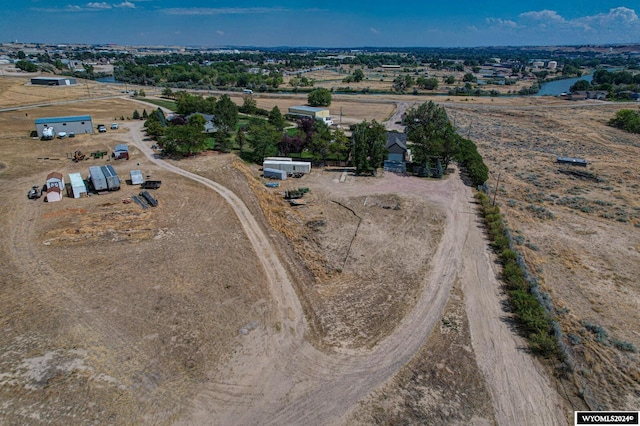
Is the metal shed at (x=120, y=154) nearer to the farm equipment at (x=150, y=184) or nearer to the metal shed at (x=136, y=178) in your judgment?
the metal shed at (x=136, y=178)

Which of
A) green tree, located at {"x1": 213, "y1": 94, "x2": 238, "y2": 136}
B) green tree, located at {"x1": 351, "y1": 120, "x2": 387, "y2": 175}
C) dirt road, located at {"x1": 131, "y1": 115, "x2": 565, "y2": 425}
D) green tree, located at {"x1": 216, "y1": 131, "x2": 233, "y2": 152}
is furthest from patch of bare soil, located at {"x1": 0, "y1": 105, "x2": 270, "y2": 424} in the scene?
green tree, located at {"x1": 213, "y1": 94, "x2": 238, "y2": 136}

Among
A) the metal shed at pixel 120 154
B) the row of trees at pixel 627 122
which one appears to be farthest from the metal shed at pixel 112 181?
the row of trees at pixel 627 122

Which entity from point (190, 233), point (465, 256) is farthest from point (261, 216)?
point (465, 256)

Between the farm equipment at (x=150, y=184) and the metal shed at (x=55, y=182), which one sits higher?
the metal shed at (x=55, y=182)

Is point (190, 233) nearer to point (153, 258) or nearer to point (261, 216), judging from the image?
point (153, 258)

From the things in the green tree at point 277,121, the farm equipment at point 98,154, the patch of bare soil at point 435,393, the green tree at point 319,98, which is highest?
the green tree at point 319,98

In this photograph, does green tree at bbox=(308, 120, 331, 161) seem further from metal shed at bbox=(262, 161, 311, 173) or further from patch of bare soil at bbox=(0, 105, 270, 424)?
patch of bare soil at bbox=(0, 105, 270, 424)
